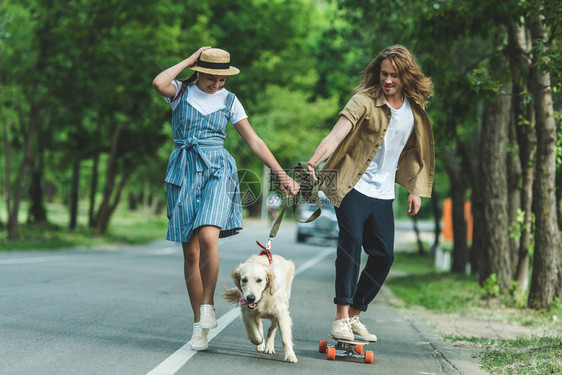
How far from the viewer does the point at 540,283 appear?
29.2 ft

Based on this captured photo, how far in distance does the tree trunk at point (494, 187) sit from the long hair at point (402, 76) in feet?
20.6

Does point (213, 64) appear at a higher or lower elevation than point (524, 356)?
higher

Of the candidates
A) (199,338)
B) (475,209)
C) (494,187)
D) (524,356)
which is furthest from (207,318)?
(475,209)

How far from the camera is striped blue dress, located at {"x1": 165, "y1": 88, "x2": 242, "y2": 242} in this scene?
17.1ft

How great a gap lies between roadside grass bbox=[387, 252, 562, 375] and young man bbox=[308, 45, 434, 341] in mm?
1077

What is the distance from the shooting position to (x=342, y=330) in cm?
530

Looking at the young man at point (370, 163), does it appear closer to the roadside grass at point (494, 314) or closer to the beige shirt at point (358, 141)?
the beige shirt at point (358, 141)

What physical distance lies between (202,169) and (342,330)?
155 centimetres

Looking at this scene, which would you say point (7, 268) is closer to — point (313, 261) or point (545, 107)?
point (545, 107)

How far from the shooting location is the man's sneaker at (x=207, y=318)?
5.18 meters

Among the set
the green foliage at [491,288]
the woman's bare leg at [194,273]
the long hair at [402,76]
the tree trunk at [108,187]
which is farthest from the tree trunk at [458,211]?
the woman's bare leg at [194,273]

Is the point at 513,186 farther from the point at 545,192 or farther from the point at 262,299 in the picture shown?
the point at 262,299

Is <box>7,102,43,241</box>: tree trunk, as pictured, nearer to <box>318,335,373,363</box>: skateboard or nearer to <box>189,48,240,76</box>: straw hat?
<box>189,48,240,76</box>: straw hat

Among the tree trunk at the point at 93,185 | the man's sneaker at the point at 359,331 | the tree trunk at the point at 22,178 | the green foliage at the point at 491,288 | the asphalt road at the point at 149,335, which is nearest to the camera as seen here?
the asphalt road at the point at 149,335
